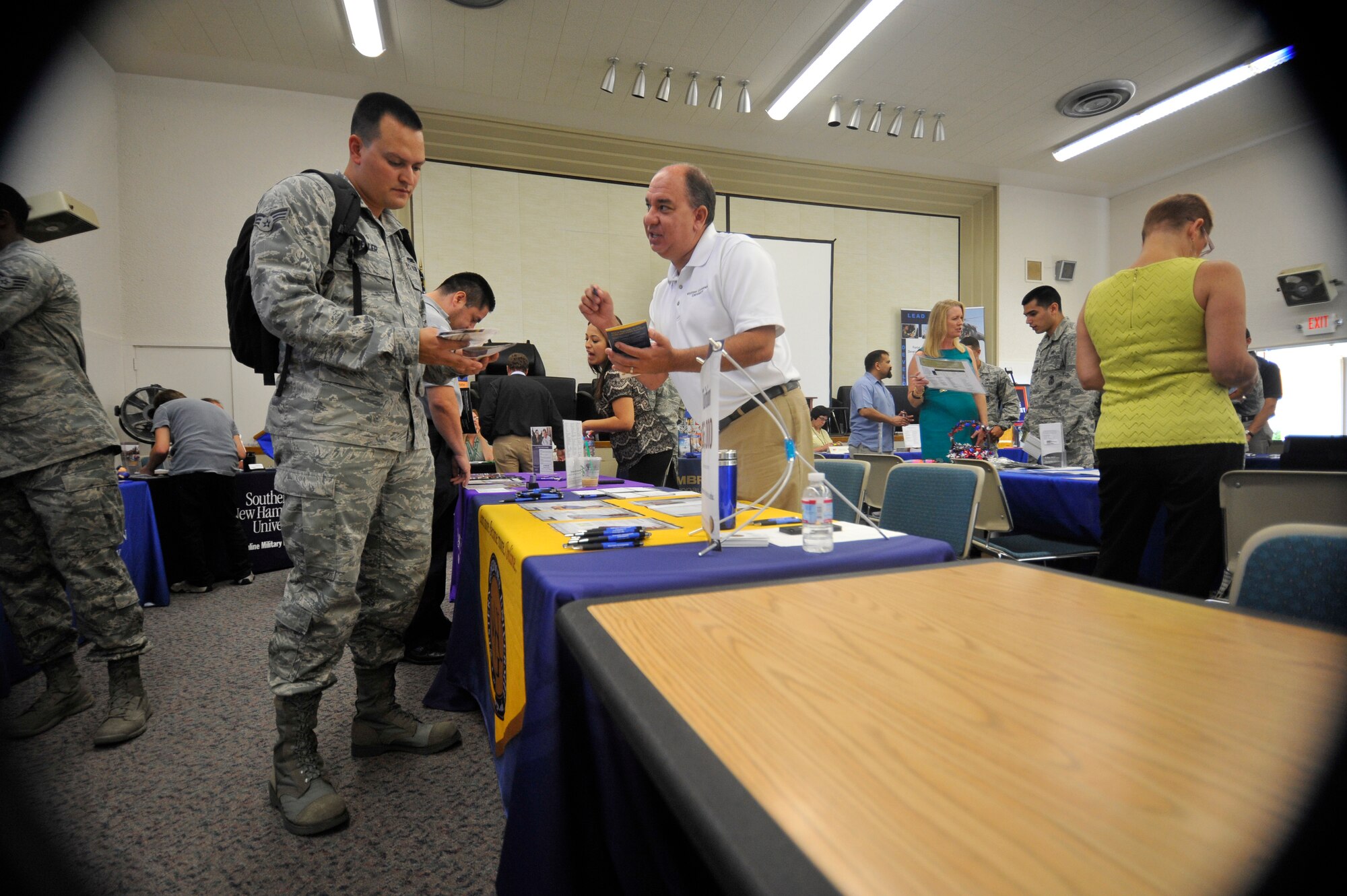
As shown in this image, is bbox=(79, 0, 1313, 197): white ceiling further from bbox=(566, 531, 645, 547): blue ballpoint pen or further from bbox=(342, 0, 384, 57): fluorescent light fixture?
bbox=(566, 531, 645, 547): blue ballpoint pen

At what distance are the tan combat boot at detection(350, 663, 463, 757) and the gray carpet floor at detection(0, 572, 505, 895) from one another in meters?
0.03

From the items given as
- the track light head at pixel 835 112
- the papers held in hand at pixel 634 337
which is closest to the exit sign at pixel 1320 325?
the track light head at pixel 835 112

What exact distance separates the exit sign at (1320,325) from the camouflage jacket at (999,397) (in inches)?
237

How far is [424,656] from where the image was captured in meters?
2.40

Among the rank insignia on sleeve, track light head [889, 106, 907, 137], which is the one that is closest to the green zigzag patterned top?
the rank insignia on sleeve

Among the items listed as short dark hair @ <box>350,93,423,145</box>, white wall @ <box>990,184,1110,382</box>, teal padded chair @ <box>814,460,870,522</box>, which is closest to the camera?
short dark hair @ <box>350,93,423,145</box>

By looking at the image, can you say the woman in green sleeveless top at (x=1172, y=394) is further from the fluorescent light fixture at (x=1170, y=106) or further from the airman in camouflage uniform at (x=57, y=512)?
the fluorescent light fixture at (x=1170, y=106)

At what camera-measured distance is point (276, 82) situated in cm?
572

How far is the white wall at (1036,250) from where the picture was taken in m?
8.11

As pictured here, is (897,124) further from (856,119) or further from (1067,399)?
(1067,399)

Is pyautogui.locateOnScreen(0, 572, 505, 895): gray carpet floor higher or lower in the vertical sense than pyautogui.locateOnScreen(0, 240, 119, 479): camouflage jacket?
lower

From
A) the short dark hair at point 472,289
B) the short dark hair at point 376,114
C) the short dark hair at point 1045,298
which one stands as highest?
the short dark hair at point 376,114

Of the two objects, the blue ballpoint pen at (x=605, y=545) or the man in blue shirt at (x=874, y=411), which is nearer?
the blue ballpoint pen at (x=605, y=545)

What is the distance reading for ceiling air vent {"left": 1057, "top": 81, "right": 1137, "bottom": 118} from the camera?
6133 mm
